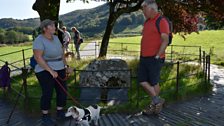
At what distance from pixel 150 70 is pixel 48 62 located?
2088 millimetres

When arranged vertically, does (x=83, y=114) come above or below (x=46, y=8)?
below

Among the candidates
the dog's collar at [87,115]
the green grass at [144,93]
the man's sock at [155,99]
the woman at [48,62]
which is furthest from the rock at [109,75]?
the dog's collar at [87,115]

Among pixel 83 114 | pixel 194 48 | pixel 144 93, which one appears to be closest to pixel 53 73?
pixel 83 114

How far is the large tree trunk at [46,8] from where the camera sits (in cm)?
1405

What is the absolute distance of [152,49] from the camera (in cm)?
684

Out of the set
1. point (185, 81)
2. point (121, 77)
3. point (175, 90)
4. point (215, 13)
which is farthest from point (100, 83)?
point (215, 13)

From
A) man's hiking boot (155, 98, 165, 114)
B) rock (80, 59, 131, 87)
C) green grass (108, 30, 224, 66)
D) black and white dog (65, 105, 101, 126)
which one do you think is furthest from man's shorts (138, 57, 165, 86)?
green grass (108, 30, 224, 66)

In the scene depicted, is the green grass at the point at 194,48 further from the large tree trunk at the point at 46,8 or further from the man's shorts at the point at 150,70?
the man's shorts at the point at 150,70

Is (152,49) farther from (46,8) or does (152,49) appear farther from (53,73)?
(46,8)

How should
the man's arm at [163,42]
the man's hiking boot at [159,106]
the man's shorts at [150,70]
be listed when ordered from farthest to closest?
the man's hiking boot at [159,106], the man's shorts at [150,70], the man's arm at [163,42]

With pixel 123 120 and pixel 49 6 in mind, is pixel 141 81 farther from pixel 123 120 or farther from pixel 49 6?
pixel 49 6

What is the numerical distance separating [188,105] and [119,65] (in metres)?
2.59

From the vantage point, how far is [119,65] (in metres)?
10.2

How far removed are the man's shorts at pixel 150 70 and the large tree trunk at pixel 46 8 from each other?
7.90 metres
